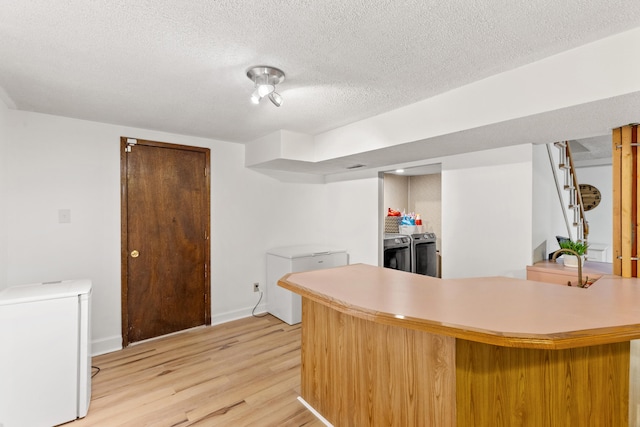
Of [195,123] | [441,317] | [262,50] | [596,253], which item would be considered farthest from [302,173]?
[596,253]

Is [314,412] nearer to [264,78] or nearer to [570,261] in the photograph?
[264,78]

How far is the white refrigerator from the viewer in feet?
6.06

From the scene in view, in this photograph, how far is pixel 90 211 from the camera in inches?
113

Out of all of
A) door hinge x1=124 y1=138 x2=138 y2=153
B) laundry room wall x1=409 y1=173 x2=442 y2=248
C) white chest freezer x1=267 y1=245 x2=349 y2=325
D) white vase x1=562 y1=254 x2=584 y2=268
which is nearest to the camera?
white vase x1=562 y1=254 x2=584 y2=268

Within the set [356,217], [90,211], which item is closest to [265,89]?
[90,211]

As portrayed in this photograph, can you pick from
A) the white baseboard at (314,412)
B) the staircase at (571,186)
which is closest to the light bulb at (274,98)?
the white baseboard at (314,412)

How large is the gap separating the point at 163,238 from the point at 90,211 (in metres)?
0.69

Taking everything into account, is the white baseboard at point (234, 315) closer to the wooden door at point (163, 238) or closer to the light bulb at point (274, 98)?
the wooden door at point (163, 238)

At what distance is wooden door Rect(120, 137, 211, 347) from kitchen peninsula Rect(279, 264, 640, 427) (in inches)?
83.3

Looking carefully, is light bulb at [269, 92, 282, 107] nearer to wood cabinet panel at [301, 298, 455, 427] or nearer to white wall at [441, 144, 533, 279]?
wood cabinet panel at [301, 298, 455, 427]

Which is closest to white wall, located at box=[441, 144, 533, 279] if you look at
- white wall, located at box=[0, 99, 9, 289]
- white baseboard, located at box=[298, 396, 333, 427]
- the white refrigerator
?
white baseboard, located at box=[298, 396, 333, 427]

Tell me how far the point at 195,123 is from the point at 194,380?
2.30 meters

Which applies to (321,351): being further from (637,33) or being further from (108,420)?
(637,33)

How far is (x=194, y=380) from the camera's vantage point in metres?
2.45
